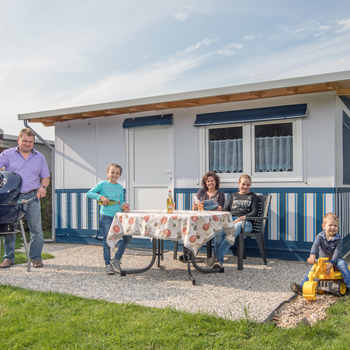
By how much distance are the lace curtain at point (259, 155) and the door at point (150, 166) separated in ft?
2.53

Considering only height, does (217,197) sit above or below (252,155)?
below

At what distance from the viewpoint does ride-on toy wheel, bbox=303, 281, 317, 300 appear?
3.25 meters

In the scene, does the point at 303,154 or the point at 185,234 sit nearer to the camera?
the point at 185,234

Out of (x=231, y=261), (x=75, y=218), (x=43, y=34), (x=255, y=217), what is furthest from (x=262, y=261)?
(x=43, y=34)

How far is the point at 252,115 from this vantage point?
5469 millimetres

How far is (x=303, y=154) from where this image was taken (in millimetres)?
5160

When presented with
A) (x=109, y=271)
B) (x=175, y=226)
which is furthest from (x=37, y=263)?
(x=175, y=226)

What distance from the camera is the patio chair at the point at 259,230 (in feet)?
15.2

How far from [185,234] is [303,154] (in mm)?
2310

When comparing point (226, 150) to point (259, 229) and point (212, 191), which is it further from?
point (259, 229)

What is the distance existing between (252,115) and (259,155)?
1.95ft

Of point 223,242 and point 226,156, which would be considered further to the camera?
point 226,156

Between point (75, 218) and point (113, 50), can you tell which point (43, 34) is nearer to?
point (113, 50)

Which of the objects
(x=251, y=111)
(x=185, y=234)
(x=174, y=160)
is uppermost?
(x=251, y=111)
